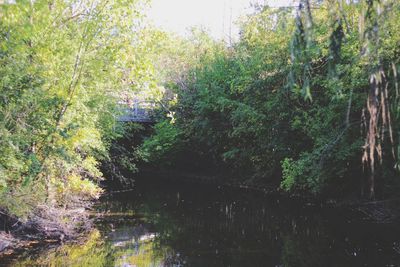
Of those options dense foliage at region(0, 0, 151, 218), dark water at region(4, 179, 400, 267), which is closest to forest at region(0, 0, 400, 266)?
dense foliage at region(0, 0, 151, 218)

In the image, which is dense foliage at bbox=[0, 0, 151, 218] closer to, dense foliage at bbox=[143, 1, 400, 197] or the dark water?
the dark water

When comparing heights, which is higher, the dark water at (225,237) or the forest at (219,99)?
the forest at (219,99)

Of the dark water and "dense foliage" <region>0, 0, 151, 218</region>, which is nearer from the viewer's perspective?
"dense foliage" <region>0, 0, 151, 218</region>

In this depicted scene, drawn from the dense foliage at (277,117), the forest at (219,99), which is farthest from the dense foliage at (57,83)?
the dense foliage at (277,117)

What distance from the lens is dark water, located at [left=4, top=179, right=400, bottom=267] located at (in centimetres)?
1048

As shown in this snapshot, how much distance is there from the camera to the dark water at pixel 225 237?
1048cm

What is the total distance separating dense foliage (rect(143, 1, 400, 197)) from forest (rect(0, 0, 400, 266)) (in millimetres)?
82

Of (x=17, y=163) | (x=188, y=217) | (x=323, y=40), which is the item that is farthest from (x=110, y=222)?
(x=323, y=40)

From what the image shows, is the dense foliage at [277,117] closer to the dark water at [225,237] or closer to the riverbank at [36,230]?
the dark water at [225,237]

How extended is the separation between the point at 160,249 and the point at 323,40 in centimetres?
972

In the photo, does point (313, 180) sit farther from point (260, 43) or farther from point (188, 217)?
point (260, 43)

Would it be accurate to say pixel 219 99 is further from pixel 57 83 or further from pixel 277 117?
pixel 57 83

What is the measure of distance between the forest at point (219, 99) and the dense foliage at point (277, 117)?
8 cm

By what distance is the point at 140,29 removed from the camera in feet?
42.3
